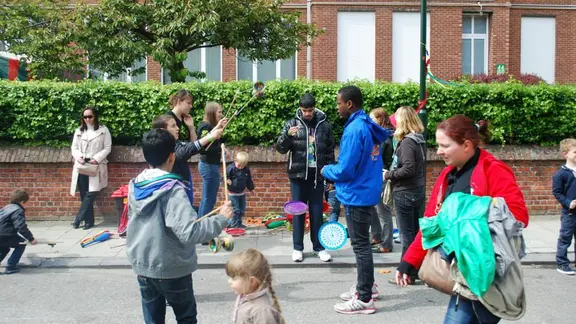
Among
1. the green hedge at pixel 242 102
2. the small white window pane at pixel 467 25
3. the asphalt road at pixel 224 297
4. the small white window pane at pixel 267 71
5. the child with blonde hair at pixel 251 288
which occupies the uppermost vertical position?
the small white window pane at pixel 467 25

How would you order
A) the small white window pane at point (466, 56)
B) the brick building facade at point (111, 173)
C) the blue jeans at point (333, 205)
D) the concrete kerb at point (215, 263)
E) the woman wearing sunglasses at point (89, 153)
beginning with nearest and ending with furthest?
1. the concrete kerb at point (215, 263)
2. the blue jeans at point (333, 205)
3. the woman wearing sunglasses at point (89, 153)
4. the brick building facade at point (111, 173)
5. the small white window pane at point (466, 56)

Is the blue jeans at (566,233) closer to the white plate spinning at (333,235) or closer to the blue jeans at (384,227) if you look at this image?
the blue jeans at (384,227)

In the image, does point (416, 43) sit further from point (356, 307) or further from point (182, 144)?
point (356, 307)

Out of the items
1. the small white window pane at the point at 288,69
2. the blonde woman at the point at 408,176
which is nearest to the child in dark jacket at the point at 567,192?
the blonde woman at the point at 408,176

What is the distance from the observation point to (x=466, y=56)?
21828mm

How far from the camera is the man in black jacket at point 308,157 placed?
24.9 ft

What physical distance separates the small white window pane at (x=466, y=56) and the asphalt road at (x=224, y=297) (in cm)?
1510

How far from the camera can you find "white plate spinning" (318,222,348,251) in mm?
7246

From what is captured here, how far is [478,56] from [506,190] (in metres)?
19.5

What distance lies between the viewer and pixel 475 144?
368cm

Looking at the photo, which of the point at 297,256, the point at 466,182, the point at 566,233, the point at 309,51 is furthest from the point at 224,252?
the point at 309,51

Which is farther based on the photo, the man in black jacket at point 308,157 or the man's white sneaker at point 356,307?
the man in black jacket at point 308,157

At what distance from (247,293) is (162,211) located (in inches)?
31.9

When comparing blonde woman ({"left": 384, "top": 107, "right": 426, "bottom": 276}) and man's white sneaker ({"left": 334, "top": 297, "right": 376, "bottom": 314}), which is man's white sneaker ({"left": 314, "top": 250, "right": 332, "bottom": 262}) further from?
man's white sneaker ({"left": 334, "top": 297, "right": 376, "bottom": 314})
